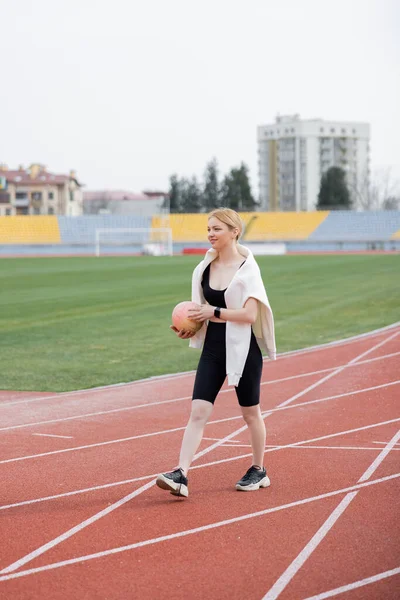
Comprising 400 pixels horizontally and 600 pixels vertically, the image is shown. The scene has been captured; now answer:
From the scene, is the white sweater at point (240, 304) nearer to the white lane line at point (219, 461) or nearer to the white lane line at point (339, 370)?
the white lane line at point (219, 461)

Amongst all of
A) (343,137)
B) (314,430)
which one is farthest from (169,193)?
(314,430)

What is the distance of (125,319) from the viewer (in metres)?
19.8

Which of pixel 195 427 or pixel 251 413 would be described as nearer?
pixel 195 427

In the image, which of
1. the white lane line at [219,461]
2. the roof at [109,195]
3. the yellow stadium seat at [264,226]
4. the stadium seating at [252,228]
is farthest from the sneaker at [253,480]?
the roof at [109,195]

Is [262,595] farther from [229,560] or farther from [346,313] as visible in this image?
[346,313]

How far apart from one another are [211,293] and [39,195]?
128 meters

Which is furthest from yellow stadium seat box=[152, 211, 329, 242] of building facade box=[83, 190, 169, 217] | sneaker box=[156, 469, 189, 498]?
sneaker box=[156, 469, 189, 498]

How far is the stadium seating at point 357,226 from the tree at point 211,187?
4188 cm

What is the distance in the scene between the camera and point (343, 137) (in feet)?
515

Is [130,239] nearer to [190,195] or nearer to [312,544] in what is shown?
[190,195]

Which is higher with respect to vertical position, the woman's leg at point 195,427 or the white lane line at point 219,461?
the woman's leg at point 195,427

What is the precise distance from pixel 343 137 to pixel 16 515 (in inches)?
6125

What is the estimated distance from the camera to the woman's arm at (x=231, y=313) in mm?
6156

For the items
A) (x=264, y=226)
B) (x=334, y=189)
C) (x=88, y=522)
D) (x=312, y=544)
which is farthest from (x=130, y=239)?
(x=312, y=544)
